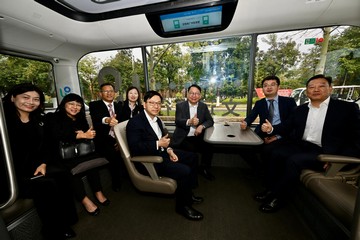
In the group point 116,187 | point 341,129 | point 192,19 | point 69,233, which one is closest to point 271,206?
point 341,129

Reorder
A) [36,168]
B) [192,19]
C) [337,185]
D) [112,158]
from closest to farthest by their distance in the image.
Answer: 1. [337,185]
2. [36,168]
3. [192,19]
4. [112,158]

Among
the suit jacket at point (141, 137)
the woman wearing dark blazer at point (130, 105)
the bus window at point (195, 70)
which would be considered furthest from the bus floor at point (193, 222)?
the bus window at point (195, 70)

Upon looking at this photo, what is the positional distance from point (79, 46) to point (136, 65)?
1.11m

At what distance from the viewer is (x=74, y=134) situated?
185 centimetres

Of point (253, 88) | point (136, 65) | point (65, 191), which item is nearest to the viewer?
point (65, 191)

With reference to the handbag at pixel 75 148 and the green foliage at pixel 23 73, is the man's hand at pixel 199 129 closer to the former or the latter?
the handbag at pixel 75 148

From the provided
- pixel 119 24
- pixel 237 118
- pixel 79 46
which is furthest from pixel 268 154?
pixel 79 46

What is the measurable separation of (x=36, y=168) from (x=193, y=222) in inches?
65.5

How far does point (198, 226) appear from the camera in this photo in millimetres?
1606

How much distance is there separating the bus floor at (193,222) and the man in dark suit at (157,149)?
0.17 m

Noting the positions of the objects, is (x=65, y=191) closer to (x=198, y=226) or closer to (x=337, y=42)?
(x=198, y=226)

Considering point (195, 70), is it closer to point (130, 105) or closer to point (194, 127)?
point (194, 127)

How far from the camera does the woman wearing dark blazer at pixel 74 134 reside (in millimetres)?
1729

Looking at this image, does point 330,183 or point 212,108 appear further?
point 212,108
